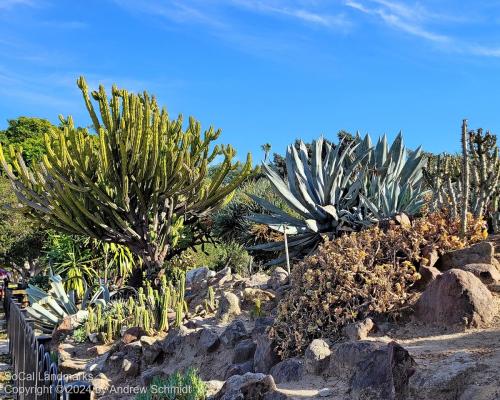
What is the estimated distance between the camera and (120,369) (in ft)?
20.2

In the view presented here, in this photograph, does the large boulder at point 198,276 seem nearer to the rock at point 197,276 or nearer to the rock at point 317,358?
the rock at point 197,276

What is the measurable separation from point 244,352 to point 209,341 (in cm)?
64

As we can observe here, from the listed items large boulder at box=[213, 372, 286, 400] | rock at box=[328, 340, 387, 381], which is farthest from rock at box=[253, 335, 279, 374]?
large boulder at box=[213, 372, 286, 400]

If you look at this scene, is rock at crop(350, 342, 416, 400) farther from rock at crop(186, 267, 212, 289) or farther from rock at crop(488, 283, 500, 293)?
rock at crop(186, 267, 212, 289)

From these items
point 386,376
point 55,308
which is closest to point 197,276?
point 55,308

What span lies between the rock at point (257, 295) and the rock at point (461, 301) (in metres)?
2.51

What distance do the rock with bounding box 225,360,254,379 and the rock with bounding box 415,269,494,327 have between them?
169 cm

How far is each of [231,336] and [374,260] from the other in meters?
1.69

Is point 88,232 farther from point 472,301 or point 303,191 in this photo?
point 472,301

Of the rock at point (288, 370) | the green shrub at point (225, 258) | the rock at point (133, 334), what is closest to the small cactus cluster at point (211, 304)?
the rock at point (133, 334)

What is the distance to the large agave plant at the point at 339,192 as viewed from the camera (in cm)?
784

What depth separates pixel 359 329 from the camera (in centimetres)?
452

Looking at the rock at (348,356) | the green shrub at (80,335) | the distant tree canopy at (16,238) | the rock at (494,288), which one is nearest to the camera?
the rock at (348,356)

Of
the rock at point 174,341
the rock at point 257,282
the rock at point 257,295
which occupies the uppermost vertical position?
the rock at point 257,282
